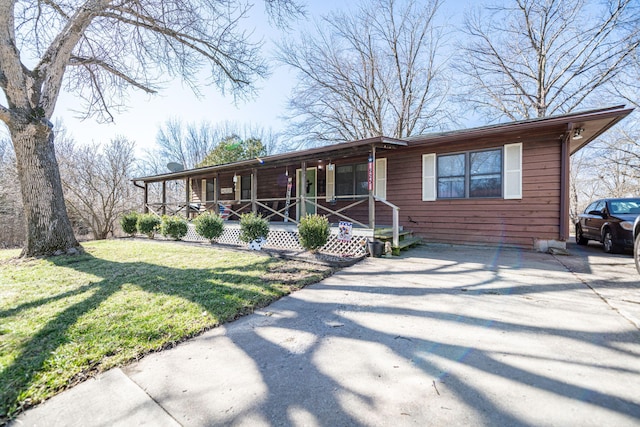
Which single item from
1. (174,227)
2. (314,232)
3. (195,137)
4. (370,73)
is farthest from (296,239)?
(195,137)

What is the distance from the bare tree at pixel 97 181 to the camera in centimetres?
1491

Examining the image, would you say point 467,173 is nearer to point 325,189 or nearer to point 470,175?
point 470,175

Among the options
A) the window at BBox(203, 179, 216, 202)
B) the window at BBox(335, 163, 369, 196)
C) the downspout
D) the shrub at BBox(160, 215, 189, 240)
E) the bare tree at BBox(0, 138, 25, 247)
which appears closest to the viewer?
the downspout

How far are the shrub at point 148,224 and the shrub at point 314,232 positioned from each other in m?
7.31

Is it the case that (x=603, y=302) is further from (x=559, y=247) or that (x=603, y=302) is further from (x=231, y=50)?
(x=231, y=50)

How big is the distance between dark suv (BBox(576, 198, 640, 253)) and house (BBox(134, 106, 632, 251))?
4.06ft

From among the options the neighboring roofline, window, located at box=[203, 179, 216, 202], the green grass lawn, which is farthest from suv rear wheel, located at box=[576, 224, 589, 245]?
window, located at box=[203, 179, 216, 202]

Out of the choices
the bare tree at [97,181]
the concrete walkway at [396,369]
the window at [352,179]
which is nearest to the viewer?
the concrete walkway at [396,369]

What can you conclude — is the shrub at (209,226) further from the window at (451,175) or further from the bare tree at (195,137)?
the bare tree at (195,137)

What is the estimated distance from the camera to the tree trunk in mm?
6352

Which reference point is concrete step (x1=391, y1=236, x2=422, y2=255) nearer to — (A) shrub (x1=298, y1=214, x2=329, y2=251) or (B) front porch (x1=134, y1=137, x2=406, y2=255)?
(B) front porch (x1=134, y1=137, x2=406, y2=255)

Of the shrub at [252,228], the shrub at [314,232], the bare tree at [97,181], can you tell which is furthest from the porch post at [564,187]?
the bare tree at [97,181]

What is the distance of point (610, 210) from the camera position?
6.73 m

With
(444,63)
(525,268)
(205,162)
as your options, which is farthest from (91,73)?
(444,63)
